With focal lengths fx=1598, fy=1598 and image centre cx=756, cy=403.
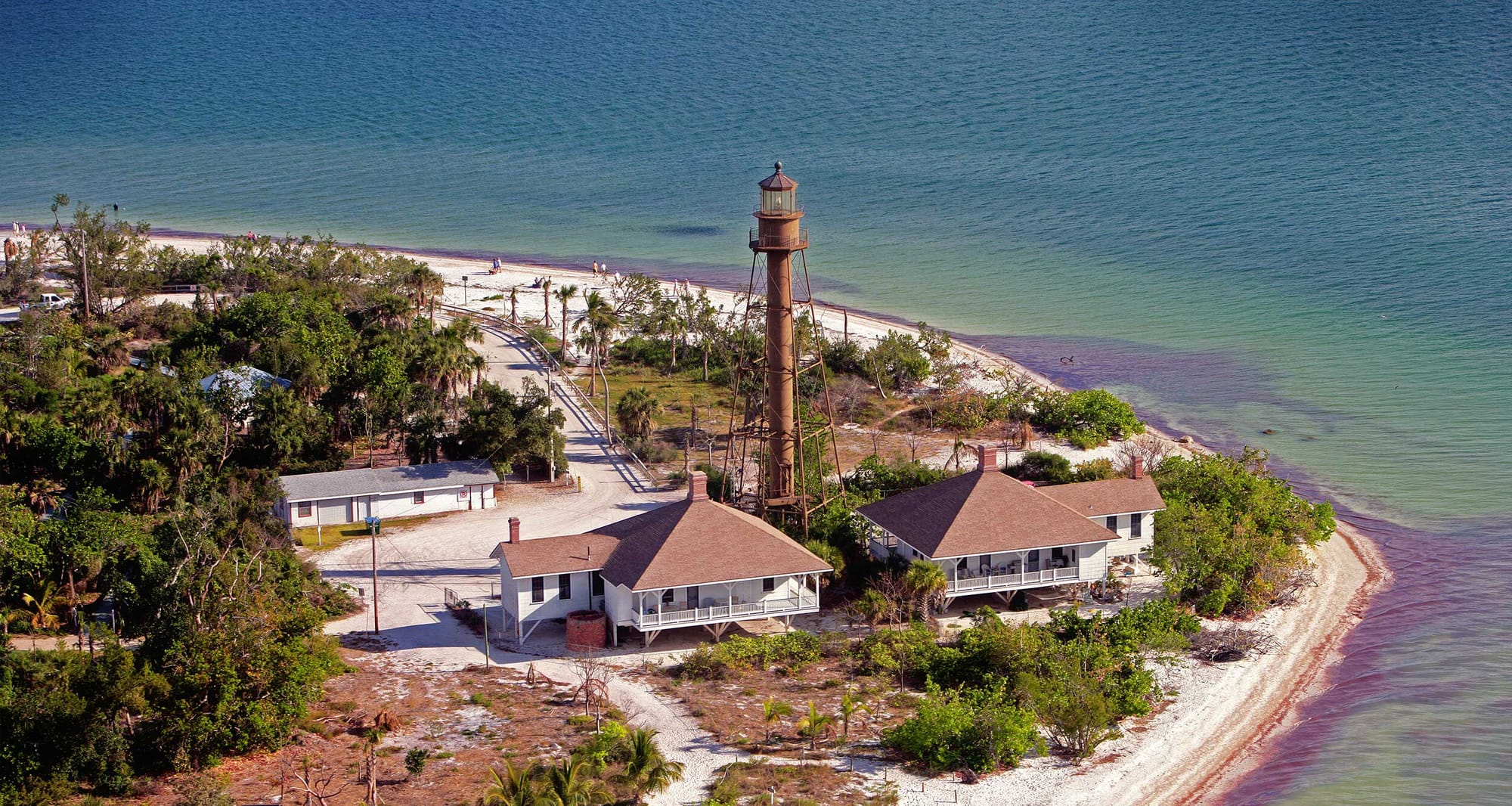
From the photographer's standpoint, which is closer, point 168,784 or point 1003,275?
point 168,784

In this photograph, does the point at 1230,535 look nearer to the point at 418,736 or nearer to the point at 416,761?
the point at 418,736

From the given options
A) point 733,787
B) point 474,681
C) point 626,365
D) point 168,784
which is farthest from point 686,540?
A: point 626,365

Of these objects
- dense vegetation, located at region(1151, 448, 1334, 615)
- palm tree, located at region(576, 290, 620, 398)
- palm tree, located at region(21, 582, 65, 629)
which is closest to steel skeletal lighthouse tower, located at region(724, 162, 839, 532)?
Answer: dense vegetation, located at region(1151, 448, 1334, 615)

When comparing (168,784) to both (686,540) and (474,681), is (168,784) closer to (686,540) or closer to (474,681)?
(474,681)

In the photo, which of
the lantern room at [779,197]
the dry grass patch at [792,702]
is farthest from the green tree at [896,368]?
the dry grass patch at [792,702]

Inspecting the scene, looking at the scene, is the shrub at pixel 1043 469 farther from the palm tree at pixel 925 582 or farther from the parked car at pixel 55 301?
the parked car at pixel 55 301

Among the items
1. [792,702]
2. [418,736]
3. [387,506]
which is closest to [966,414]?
[387,506]

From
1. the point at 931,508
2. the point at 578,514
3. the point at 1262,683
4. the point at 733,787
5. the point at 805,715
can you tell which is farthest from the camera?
the point at 578,514
